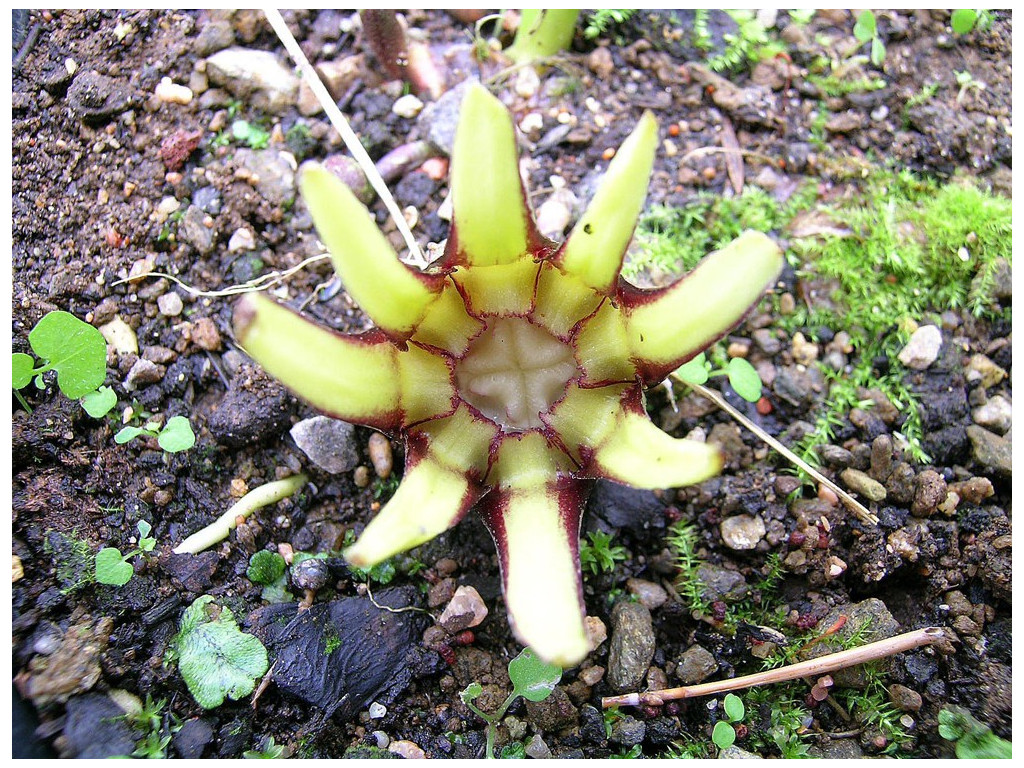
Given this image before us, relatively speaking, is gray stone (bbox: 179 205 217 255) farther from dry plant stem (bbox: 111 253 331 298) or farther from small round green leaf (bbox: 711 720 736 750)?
small round green leaf (bbox: 711 720 736 750)

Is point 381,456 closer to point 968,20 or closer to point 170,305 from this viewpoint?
point 170,305

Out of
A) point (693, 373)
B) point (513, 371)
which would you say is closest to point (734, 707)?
point (693, 373)

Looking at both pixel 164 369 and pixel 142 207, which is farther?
pixel 142 207

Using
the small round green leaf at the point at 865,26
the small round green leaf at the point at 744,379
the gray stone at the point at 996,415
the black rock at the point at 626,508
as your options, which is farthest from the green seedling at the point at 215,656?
the small round green leaf at the point at 865,26

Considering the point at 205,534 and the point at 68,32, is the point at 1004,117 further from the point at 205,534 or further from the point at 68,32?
the point at 68,32

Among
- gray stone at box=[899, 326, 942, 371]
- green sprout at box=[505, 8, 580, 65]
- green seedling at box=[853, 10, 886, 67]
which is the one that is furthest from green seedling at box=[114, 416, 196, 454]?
green seedling at box=[853, 10, 886, 67]

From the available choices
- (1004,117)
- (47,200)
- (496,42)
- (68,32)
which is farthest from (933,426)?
(68,32)
